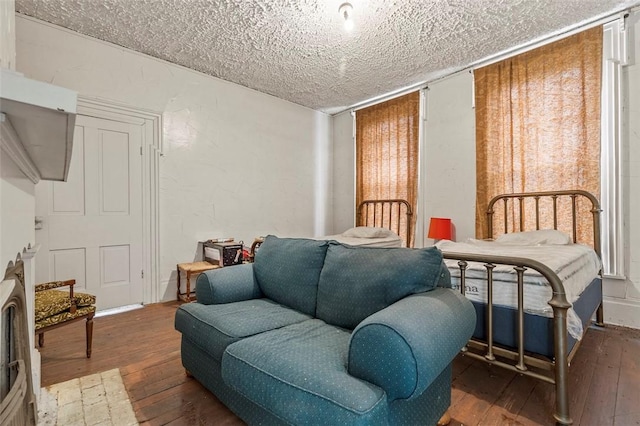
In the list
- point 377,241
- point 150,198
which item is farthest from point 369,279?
point 150,198

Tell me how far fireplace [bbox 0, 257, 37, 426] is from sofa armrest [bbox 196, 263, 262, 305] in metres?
0.83

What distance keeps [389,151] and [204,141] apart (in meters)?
2.52

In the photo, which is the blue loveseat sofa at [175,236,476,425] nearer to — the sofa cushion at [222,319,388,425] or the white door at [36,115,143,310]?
the sofa cushion at [222,319,388,425]

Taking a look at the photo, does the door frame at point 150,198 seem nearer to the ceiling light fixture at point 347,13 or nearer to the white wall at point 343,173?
the ceiling light fixture at point 347,13

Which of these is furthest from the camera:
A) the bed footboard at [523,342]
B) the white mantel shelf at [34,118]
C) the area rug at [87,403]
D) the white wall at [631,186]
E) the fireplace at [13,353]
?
the white wall at [631,186]

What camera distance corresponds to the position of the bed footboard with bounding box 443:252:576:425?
4.49 feet

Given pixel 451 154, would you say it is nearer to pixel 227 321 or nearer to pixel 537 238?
pixel 537 238

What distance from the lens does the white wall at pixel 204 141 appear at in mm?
2883

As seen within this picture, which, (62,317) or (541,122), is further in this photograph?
(541,122)

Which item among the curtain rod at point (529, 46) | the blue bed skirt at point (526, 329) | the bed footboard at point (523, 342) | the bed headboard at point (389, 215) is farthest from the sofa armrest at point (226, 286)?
the curtain rod at point (529, 46)

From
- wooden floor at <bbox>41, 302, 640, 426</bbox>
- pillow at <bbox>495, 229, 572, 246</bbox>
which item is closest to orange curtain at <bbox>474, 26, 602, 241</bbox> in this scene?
pillow at <bbox>495, 229, 572, 246</bbox>

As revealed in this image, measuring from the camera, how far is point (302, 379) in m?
1.07

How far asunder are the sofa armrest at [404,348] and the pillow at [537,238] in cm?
201

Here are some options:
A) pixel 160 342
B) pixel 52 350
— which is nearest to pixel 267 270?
pixel 160 342
